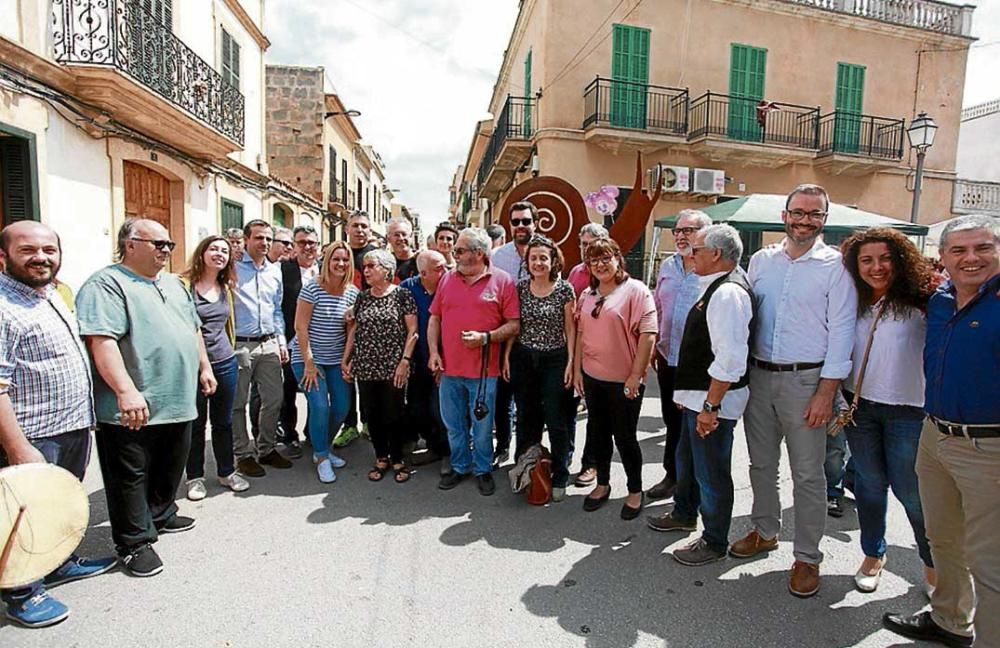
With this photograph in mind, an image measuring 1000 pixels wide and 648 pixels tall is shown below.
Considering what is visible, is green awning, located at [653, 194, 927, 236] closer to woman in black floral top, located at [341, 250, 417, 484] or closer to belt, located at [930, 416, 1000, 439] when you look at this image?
woman in black floral top, located at [341, 250, 417, 484]

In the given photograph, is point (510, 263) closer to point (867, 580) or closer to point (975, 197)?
point (867, 580)

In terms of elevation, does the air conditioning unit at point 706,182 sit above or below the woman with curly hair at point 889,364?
above

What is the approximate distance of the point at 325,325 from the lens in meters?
4.17

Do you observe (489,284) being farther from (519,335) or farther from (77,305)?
(77,305)

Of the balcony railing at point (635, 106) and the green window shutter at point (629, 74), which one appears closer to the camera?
the balcony railing at point (635, 106)

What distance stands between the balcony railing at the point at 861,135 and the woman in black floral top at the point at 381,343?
47.1ft

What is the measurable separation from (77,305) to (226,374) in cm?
120

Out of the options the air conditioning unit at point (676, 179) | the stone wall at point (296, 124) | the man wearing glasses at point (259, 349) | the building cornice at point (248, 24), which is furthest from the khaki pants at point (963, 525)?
the stone wall at point (296, 124)

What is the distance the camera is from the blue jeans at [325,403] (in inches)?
166

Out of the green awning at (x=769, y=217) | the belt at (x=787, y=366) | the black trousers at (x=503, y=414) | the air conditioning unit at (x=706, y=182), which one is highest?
the air conditioning unit at (x=706, y=182)

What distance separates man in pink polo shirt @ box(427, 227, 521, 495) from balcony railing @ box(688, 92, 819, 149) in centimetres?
1123

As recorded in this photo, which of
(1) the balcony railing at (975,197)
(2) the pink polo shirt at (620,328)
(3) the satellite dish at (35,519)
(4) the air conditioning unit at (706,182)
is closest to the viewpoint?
(3) the satellite dish at (35,519)

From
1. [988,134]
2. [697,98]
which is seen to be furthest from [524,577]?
[988,134]

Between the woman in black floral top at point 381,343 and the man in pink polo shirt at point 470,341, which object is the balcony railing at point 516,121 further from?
the man in pink polo shirt at point 470,341
